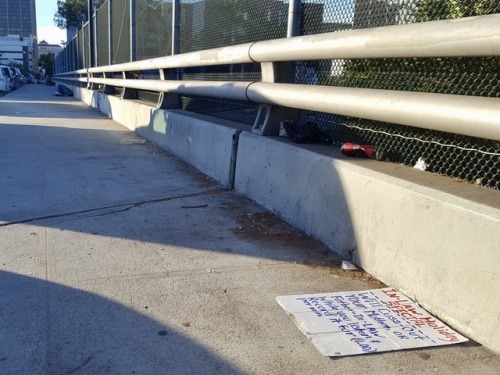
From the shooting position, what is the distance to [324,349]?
96.7 inches

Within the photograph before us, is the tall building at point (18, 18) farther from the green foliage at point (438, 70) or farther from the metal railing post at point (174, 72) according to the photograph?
the green foliage at point (438, 70)

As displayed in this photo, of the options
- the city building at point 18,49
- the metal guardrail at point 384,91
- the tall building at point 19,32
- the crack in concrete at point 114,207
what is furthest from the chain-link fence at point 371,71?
the tall building at point 19,32

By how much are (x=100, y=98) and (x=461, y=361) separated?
637 inches

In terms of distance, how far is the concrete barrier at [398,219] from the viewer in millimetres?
2488

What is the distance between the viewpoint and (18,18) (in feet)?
446

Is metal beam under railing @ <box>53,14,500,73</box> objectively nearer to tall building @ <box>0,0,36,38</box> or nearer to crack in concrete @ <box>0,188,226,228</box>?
crack in concrete @ <box>0,188,226,228</box>

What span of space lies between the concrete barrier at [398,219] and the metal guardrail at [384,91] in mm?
376

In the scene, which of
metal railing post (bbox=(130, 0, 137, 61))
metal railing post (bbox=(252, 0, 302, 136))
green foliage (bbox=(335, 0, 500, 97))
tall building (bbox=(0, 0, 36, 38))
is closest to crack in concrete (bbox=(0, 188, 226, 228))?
metal railing post (bbox=(252, 0, 302, 136))

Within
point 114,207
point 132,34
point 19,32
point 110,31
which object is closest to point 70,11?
point 110,31

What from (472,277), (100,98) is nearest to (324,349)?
(472,277)

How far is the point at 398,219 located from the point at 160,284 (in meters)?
1.56

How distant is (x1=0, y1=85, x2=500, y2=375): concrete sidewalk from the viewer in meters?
2.36

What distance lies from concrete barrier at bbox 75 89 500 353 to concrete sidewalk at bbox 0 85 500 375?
0.17 meters

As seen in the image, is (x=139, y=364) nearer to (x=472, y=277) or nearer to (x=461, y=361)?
(x=461, y=361)
